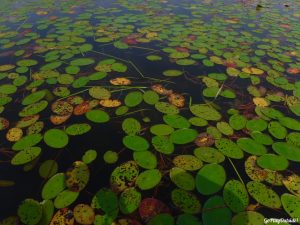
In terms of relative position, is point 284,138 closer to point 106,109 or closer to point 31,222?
point 106,109

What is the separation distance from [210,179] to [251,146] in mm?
627

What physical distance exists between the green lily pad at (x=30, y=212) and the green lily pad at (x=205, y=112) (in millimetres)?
1844

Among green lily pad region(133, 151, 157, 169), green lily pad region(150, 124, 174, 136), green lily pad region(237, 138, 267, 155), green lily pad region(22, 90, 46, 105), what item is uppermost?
green lily pad region(237, 138, 267, 155)

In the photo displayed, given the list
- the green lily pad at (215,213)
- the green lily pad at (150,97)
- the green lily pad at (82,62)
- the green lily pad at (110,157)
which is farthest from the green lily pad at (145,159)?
the green lily pad at (82,62)

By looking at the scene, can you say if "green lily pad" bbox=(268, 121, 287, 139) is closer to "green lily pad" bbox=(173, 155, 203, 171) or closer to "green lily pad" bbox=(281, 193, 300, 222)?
"green lily pad" bbox=(281, 193, 300, 222)

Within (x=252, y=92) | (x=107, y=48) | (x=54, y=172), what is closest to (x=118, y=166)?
(x=54, y=172)

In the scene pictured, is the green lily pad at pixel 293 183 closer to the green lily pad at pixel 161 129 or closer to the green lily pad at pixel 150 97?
the green lily pad at pixel 161 129

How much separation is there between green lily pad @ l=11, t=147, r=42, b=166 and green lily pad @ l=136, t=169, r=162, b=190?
3.40 ft

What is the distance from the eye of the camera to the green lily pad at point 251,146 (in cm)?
241

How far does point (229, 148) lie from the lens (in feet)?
8.05

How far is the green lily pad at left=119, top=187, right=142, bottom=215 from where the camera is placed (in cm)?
193

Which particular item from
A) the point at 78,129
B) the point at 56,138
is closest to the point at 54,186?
the point at 56,138

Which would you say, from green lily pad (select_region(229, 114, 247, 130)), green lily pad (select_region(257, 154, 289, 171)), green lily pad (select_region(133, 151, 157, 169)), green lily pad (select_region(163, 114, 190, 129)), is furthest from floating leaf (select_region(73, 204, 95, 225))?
green lily pad (select_region(229, 114, 247, 130))

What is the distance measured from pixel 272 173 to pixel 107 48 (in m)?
3.42
